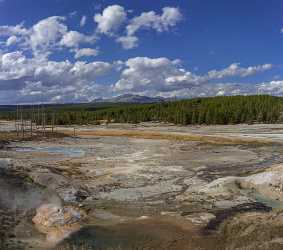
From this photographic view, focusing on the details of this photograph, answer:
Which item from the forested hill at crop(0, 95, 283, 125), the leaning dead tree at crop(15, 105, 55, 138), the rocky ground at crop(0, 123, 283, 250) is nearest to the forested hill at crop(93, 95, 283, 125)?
the forested hill at crop(0, 95, 283, 125)

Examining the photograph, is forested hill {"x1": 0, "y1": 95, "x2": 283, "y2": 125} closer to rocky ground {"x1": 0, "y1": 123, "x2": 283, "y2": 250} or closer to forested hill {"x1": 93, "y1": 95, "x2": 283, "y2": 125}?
forested hill {"x1": 93, "y1": 95, "x2": 283, "y2": 125}

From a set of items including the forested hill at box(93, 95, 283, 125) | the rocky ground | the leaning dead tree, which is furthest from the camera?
the forested hill at box(93, 95, 283, 125)

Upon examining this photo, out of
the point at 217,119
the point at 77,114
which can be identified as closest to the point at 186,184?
the point at 217,119

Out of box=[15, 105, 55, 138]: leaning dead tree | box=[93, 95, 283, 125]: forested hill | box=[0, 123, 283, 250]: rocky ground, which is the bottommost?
box=[0, 123, 283, 250]: rocky ground

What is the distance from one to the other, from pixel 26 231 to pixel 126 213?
17.7ft

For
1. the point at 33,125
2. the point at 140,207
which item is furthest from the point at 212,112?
the point at 140,207

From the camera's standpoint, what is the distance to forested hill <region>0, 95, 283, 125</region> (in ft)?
410

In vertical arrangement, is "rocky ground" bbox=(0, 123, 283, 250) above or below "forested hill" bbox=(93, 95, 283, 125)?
below

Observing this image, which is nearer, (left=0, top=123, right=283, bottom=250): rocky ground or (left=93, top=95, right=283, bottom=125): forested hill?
(left=0, top=123, right=283, bottom=250): rocky ground

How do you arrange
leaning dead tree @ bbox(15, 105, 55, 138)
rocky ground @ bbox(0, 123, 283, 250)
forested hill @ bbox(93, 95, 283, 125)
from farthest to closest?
forested hill @ bbox(93, 95, 283, 125), leaning dead tree @ bbox(15, 105, 55, 138), rocky ground @ bbox(0, 123, 283, 250)

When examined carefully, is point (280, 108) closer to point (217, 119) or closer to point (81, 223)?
point (217, 119)

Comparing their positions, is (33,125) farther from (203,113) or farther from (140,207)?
(140,207)

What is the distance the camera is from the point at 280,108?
127 m

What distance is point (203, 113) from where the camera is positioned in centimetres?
12719
